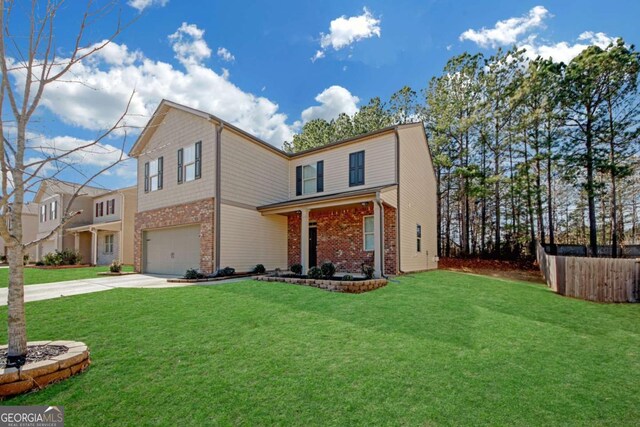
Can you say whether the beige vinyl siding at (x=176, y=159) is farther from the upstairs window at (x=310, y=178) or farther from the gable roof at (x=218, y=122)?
the upstairs window at (x=310, y=178)

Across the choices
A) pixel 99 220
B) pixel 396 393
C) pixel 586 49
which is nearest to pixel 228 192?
pixel 396 393

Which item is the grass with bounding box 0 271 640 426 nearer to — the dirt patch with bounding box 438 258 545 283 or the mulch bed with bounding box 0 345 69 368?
the mulch bed with bounding box 0 345 69 368

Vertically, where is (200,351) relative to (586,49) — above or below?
below

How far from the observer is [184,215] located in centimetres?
1280

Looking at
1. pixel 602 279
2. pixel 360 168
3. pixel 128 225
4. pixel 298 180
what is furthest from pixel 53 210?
pixel 602 279

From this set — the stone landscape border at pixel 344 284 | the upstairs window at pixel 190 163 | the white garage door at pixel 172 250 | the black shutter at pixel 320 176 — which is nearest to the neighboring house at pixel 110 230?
the white garage door at pixel 172 250

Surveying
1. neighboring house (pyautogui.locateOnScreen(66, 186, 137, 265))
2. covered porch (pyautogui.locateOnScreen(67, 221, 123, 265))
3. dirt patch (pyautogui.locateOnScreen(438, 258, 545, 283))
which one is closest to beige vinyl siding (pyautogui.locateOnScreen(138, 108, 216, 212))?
neighboring house (pyautogui.locateOnScreen(66, 186, 137, 265))

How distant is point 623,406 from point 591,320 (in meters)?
4.35

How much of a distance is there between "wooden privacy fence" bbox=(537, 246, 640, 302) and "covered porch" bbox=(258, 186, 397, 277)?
5.62 metres

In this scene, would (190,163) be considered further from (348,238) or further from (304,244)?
(348,238)

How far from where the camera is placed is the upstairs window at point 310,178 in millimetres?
14734

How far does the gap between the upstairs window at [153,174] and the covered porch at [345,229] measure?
5397 mm

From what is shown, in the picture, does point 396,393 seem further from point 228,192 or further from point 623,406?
point 228,192

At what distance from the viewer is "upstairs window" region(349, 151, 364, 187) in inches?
530
